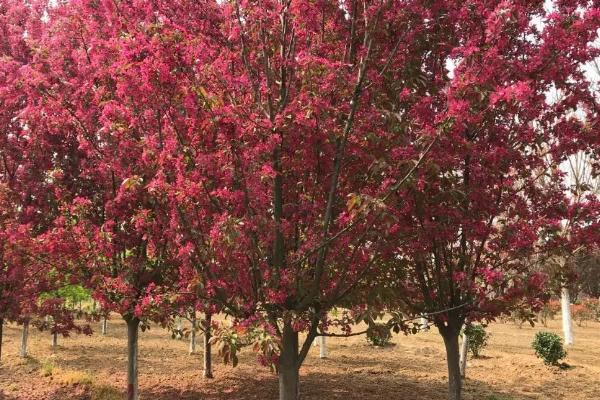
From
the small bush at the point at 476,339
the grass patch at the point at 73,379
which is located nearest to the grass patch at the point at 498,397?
the small bush at the point at 476,339

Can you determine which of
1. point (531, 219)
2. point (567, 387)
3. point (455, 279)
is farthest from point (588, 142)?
point (567, 387)

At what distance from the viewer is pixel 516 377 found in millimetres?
11469

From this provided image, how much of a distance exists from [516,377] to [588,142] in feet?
25.9

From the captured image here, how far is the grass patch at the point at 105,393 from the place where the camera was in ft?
28.7

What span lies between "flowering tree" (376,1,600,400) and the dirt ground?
4229mm

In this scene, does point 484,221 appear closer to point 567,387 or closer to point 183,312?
point 183,312

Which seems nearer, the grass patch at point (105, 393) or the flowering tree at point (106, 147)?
the flowering tree at point (106, 147)

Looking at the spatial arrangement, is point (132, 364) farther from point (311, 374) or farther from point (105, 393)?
point (311, 374)

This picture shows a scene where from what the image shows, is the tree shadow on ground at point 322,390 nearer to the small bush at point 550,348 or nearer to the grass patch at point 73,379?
the grass patch at point 73,379

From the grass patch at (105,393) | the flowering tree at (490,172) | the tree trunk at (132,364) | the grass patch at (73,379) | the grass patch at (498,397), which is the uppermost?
the flowering tree at (490,172)

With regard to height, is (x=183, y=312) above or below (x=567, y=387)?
above

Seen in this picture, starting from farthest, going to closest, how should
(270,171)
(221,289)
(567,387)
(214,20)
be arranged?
(567,387)
(214,20)
(221,289)
(270,171)

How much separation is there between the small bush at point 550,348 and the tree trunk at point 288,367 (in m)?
9.90

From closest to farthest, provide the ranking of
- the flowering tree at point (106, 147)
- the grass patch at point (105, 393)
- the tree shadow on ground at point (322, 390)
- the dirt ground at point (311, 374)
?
the flowering tree at point (106, 147) → the grass patch at point (105, 393) → the tree shadow on ground at point (322, 390) → the dirt ground at point (311, 374)
